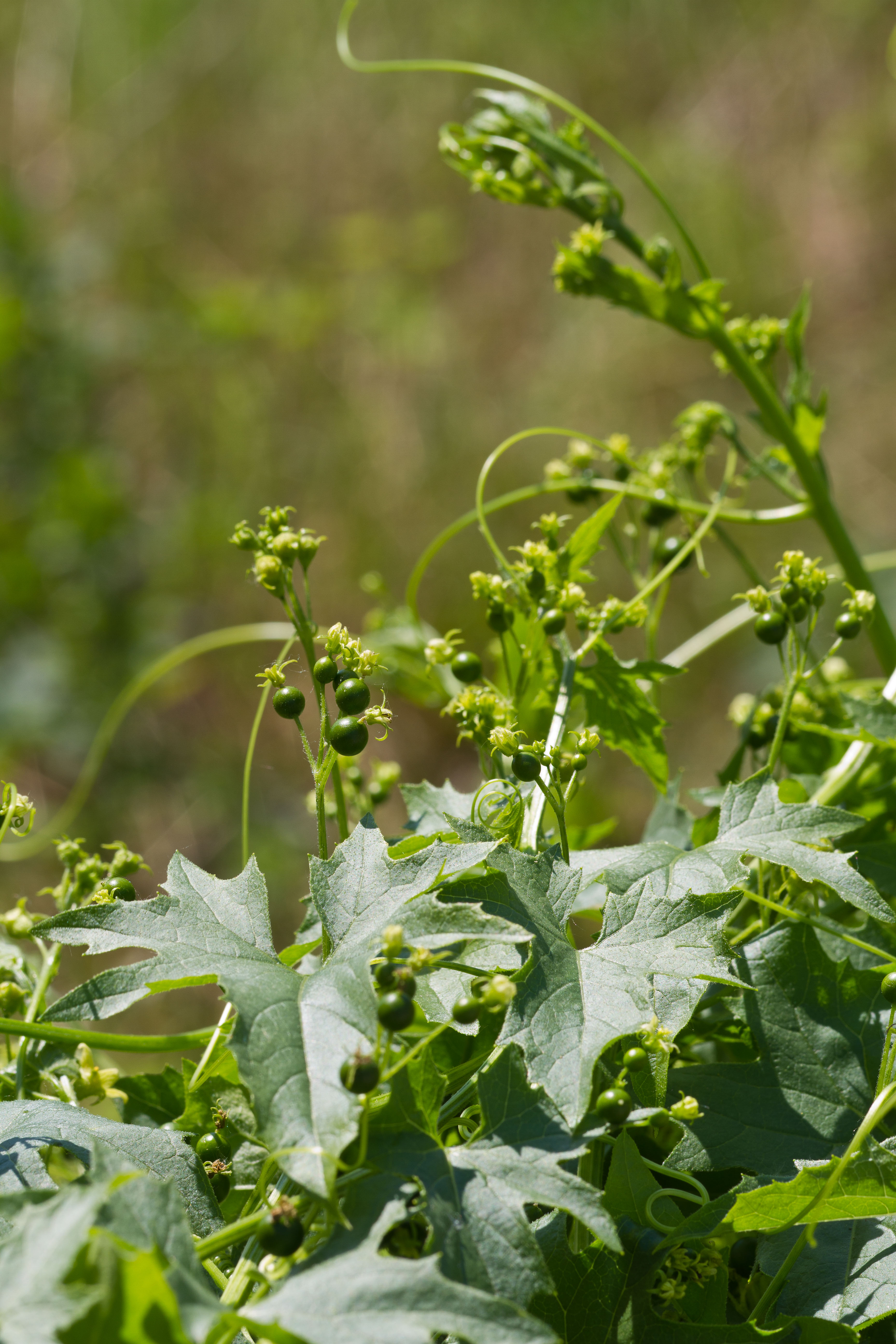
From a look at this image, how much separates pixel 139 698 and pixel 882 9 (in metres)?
5.68

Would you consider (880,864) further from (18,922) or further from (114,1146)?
(18,922)

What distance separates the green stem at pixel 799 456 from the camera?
1.33 metres

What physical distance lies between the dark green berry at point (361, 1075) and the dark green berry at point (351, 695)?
294 mm

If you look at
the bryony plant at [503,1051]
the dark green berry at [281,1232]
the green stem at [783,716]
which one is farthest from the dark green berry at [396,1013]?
the green stem at [783,716]

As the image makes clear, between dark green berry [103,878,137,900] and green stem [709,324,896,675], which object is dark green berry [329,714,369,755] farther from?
green stem [709,324,896,675]

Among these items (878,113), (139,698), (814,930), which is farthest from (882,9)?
(814,930)

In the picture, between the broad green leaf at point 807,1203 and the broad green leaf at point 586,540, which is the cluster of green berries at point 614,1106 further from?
the broad green leaf at point 586,540

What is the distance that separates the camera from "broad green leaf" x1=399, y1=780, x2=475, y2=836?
99 cm

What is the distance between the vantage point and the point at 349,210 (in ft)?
19.5

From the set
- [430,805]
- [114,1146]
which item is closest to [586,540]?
[430,805]

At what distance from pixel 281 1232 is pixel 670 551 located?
2.98 feet

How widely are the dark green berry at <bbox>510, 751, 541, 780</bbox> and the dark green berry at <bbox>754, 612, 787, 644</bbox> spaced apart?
0.33 metres

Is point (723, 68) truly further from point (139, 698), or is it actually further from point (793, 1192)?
point (793, 1192)

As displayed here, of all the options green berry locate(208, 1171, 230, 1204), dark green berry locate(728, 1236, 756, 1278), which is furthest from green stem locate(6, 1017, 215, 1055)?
dark green berry locate(728, 1236, 756, 1278)
